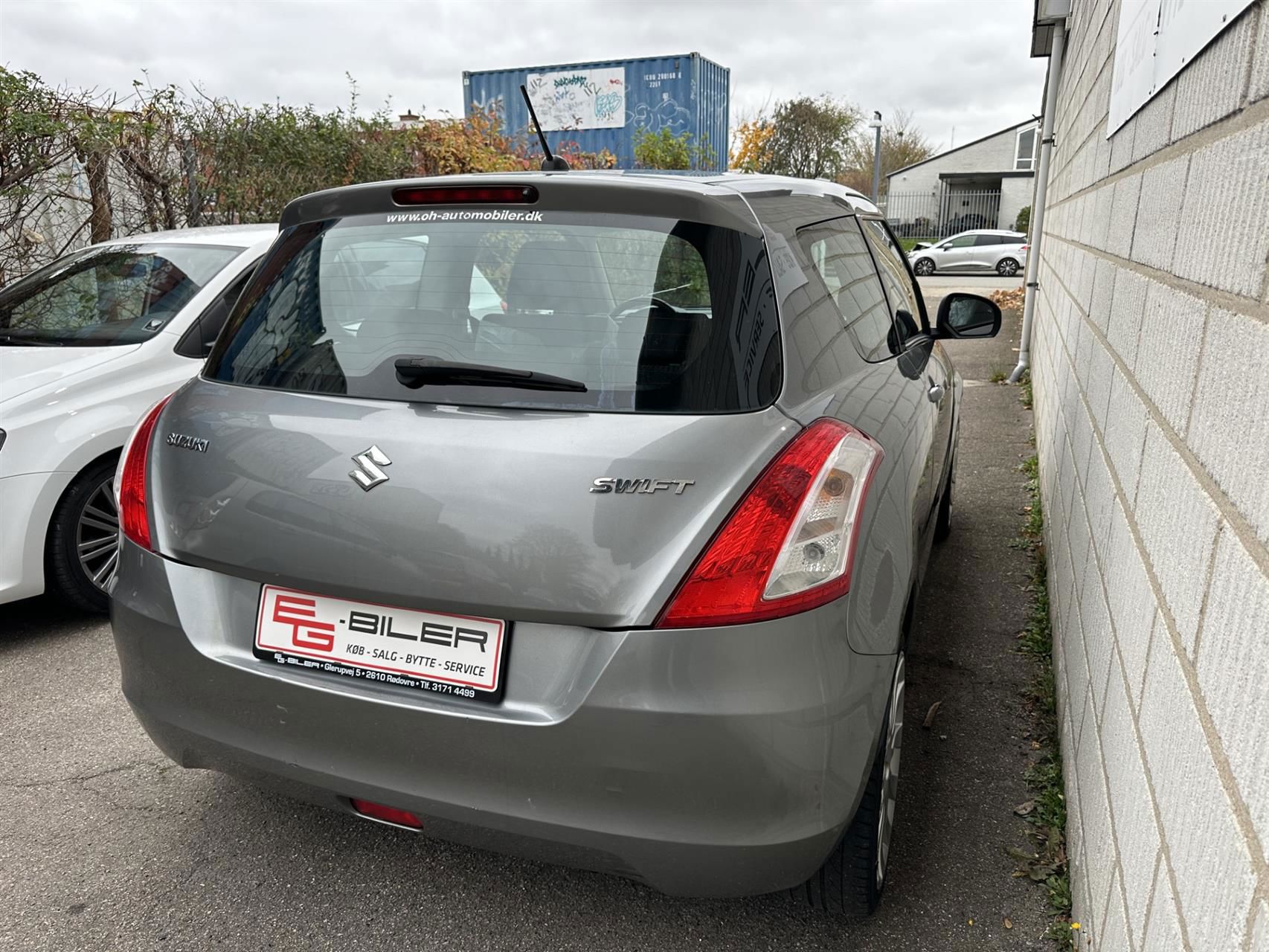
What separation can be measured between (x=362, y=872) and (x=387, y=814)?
0.55 meters

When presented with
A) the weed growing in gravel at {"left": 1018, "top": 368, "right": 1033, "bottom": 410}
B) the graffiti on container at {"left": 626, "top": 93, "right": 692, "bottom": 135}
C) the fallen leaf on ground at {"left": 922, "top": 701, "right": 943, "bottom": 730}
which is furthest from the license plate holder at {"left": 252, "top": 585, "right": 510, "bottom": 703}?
the graffiti on container at {"left": 626, "top": 93, "right": 692, "bottom": 135}

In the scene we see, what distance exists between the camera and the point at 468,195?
2.23m

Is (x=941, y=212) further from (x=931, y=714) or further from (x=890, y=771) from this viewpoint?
(x=890, y=771)

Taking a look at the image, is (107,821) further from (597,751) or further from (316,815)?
(597,751)

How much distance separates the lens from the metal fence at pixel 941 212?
44.2 metres

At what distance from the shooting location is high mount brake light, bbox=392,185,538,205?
2182mm

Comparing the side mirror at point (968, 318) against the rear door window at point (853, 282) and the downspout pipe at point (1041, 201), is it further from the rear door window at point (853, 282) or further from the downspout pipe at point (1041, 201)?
the downspout pipe at point (1041, 201)

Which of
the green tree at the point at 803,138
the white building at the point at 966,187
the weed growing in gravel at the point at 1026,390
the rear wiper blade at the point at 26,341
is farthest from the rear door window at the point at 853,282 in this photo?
the white building at the point at 966,187

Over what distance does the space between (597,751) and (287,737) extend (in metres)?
0.70

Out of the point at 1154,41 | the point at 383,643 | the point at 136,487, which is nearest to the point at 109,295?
the point at 136,487

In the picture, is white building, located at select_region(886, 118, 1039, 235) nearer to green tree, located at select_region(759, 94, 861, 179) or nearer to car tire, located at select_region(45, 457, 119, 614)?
green tree, located at select_region(759, 94, 861, 179)

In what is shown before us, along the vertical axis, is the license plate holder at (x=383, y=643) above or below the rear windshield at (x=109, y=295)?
below

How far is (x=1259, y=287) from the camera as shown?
116 centimetres

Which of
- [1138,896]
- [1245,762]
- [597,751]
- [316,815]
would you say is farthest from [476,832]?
[1245,762]
